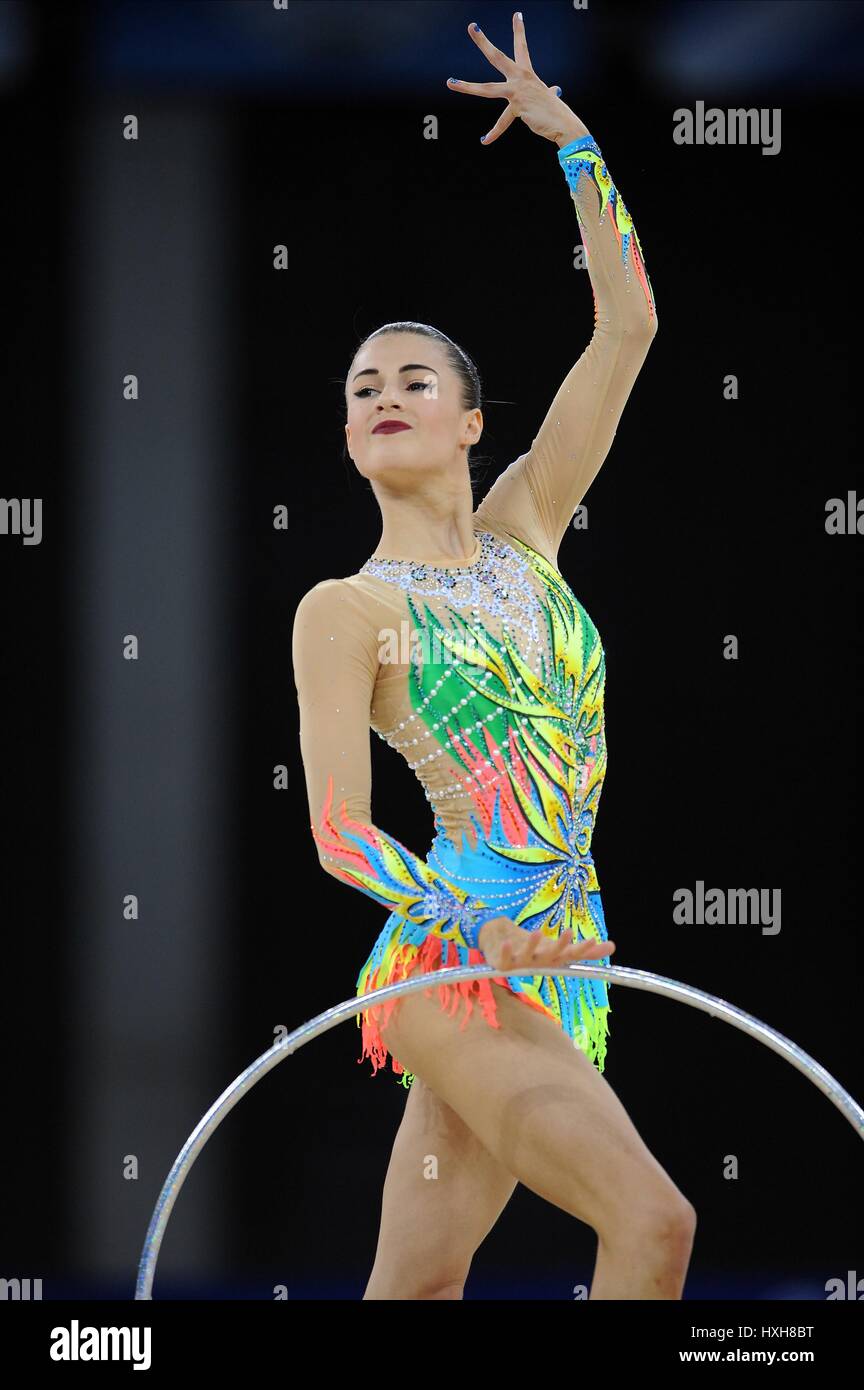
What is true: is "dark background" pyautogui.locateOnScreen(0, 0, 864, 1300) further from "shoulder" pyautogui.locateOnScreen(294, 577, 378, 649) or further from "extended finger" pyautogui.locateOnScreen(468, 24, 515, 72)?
"shoulder" pyautogui.locateOnScreen(294, 577, 378, 649)

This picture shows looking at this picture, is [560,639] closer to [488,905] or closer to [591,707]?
[591,707]

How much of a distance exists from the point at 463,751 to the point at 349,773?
234mm

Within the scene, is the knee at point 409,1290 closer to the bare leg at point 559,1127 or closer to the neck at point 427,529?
the bare leg at point 559,1127

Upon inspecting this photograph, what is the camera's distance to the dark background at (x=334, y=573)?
185 inches

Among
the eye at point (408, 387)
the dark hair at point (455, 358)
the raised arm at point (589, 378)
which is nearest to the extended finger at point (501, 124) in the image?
the raised arm at point (589, 378)

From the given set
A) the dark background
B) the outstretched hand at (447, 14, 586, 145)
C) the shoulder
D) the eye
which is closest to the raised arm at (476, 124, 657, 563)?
the outstretched hand at (447, 14, 586, 145)

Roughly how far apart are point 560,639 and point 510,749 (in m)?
0.24

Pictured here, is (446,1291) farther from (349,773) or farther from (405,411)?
(405,411)

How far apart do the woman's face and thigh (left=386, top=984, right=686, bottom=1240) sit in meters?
1.02

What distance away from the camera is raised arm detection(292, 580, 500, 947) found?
3.35 m

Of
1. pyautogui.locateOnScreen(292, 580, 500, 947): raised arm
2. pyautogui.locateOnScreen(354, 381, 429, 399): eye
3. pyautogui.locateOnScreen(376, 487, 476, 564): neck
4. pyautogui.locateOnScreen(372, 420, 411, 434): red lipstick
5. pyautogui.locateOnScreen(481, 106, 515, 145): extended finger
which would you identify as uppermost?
pyautogui.locateOnScreen(481, 106, 515, 145): extended finger

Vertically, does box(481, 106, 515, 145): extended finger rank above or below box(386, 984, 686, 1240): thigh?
above

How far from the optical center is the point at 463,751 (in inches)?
139

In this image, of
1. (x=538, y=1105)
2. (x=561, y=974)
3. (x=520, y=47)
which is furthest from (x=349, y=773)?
(x=520, y=47)
